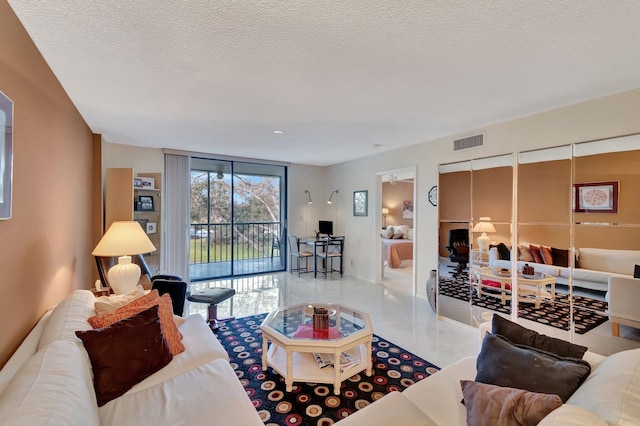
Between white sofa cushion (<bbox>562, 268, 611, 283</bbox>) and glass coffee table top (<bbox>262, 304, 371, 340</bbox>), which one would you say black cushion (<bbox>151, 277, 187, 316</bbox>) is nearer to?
glass coffee table top (<bbox>262, 304, 371, 340</bbox>)

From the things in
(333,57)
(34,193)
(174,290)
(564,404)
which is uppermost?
(333,57)

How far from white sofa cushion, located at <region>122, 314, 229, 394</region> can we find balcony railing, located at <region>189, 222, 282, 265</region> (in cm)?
338

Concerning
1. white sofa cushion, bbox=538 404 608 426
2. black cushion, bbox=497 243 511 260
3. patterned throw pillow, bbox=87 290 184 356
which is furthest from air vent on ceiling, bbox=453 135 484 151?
patterned throw pillow, bbox=87 290 184 356

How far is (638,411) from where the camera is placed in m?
0.89

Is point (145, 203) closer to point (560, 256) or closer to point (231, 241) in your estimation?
point (231, 241)

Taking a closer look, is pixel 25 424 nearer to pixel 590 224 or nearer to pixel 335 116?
pixel 335 116

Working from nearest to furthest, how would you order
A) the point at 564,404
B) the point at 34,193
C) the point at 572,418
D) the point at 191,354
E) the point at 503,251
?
the point at 572,418 < the point at 564,404 < the point at 34,193 < the point at 191,354 < the point at 503,251

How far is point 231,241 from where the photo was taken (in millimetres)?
5750

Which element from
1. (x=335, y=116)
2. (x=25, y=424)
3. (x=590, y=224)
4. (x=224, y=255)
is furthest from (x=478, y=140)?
(x=224, y=255)

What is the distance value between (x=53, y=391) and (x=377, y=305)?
11.8 feet

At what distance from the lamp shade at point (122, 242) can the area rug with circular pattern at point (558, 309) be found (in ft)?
12.1

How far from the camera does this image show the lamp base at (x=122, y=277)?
2.51 metres

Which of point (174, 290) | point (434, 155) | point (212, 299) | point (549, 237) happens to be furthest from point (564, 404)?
point (434, 155)

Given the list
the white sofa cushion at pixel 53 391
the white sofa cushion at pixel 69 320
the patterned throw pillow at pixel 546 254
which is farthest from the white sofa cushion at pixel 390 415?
the patterned throw pillow at pixel 546 254
